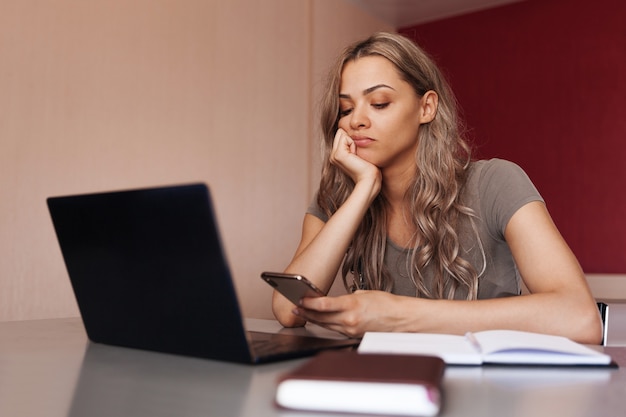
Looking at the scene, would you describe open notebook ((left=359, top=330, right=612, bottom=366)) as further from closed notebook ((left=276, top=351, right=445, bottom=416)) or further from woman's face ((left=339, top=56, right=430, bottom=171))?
woman's face ((left=339, top=56, right=430, bottom=171))

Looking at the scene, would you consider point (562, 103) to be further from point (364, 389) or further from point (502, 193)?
point (364, 389)

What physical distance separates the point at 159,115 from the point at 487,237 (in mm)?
1918

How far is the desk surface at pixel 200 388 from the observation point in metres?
0.53

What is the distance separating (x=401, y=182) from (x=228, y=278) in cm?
116

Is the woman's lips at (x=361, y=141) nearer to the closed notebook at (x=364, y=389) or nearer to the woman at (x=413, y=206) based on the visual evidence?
the woman at (x=413, y=206)

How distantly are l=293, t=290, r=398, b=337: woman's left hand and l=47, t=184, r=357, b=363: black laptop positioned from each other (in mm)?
77

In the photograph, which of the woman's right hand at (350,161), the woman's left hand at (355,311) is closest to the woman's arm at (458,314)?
the woman's left hand at (355,311)

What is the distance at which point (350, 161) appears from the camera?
5.44 ft

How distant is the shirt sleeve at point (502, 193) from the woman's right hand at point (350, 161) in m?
0.28

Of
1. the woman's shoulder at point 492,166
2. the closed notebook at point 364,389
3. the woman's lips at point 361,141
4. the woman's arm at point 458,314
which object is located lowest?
the woman's arm at point 458,314

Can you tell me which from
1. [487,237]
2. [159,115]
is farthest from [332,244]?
[159,115]

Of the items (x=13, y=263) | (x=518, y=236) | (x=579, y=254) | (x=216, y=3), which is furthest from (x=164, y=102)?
(x=579, y=254)

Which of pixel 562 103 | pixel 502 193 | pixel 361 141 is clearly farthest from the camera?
pixel 562 103

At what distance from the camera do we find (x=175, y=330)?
30.0 inches
